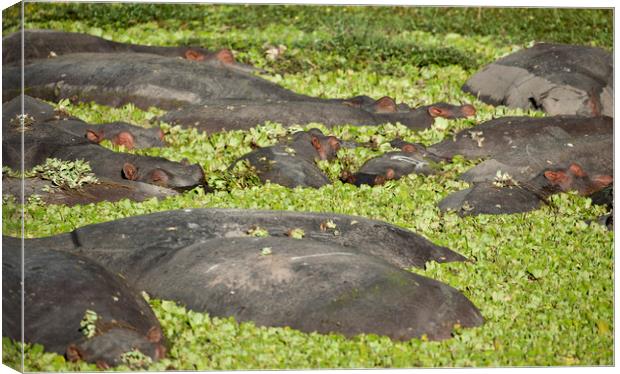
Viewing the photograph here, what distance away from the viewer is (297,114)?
54.3 ft

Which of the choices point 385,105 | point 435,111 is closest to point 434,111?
point 435,111

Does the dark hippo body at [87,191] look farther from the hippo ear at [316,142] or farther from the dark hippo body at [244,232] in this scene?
the hippo ear at [316,142]

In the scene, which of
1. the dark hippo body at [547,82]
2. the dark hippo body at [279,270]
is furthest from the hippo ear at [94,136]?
the dark hippo body at [547,82]

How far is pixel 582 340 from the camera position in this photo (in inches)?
416

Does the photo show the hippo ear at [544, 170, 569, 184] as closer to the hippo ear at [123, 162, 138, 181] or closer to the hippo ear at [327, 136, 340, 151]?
the hippo ear at [327, 136, 340, 151]

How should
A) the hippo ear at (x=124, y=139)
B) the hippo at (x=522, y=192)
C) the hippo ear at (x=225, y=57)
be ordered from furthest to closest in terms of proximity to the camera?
the hippo ear at (x=225, y=57) → the hippo ear at (x=124, y=139) → the hippo at (x=522, y=192)

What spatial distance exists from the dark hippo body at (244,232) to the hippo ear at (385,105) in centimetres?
487

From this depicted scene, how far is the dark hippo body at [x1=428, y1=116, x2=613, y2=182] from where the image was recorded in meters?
14.6

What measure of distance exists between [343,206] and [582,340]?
2724mm

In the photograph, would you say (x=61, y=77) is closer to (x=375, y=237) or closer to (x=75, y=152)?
(x=75, y=152)

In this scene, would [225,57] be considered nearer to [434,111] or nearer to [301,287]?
[434,111]

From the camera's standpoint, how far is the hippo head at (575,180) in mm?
13750

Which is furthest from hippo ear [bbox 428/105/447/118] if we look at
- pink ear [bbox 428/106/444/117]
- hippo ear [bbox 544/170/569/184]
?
hippo ear [bbox 544/170/569/184]

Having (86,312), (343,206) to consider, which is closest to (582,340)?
(343,206)
